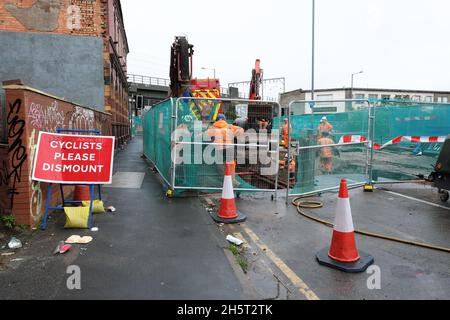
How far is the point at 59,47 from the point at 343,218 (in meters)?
14.3

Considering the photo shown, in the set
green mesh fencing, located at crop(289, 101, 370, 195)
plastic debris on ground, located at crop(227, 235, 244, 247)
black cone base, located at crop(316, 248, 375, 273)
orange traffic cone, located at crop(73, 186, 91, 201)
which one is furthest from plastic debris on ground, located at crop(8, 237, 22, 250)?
green mesh fencing, located at crop(289, 101, 370, 195)

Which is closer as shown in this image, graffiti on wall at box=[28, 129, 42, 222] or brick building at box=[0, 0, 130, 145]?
graffiti on wall at box=[28, 129, 42, 222]

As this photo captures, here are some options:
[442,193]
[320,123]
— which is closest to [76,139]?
[320,123]

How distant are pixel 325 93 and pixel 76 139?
52.9 metres

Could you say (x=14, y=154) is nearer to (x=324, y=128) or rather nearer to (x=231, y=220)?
(x=231, y=220)

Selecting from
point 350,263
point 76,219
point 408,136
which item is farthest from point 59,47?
point 350,263

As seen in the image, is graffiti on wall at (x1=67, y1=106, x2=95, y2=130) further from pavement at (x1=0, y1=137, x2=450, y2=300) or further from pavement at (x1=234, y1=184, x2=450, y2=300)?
pavement at (x1=234, y1=184, x2=450, y2=300)

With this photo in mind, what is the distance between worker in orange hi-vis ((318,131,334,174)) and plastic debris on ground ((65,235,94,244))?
16.6 ft

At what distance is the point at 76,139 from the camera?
5574mm

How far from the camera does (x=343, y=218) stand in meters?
4.04

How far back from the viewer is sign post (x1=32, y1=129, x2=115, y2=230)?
510 cm

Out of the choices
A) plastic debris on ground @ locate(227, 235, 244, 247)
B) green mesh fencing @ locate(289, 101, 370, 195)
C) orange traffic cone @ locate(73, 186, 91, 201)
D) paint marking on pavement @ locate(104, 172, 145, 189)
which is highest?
green mesh fencing @ locate(289, 101, 370, 195)

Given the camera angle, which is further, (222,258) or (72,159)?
(72,159)
